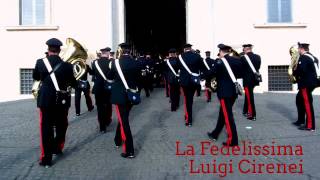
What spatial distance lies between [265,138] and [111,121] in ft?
12.9

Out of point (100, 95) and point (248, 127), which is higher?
point (100, 95)

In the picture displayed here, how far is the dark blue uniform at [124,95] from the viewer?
7.05 meters

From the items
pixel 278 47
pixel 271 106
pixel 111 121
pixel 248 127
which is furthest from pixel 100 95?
pixel 278 47

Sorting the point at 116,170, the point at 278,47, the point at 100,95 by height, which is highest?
the point at 278,47

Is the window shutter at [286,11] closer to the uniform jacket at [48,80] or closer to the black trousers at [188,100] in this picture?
the black trousers at [188,100]

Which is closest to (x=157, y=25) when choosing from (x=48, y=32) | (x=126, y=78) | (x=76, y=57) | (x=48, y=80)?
(x=48, y=32)

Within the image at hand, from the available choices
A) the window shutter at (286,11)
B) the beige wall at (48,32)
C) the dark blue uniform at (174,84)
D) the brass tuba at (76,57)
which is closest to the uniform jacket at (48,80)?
the brass tuba at (76,57)

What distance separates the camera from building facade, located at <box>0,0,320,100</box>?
16828mm

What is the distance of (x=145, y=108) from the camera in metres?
12.8

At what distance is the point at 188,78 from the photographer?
9.77 meters

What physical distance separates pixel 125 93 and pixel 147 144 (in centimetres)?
142

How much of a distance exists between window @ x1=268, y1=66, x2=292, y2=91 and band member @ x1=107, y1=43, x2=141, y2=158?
11.2m

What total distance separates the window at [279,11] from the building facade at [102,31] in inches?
16.6

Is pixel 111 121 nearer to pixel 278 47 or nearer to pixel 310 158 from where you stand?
pixel 310 158
